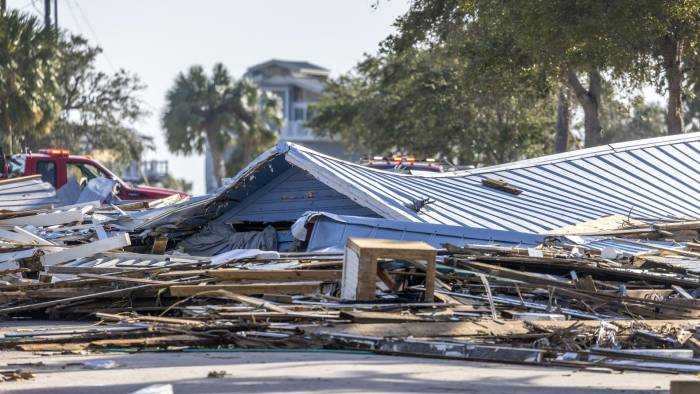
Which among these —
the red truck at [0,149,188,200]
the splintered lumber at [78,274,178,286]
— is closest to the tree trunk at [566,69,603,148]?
the red truck at [0,149,188,200]

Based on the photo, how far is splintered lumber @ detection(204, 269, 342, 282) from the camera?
1292cm

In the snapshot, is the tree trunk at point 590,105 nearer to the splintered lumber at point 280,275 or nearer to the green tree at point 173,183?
the splintered lumber at point 280,275

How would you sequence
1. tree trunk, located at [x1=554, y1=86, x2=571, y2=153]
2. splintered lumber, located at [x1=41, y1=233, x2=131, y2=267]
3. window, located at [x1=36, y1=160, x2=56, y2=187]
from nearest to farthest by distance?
splintered lumber, located at [x1=41, y1=233, x2=131, y2=267]
window, located at [x1=36, y1=160, x2=56, y2=187]
tree trunk, located at [x1=554, y1=86, x2=571, y2=153]

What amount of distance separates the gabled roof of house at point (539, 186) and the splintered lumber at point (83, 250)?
2.84 m

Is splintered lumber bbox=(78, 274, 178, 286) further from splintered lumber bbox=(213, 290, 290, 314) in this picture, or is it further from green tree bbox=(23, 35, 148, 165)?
green tree bbox=(23, 35, 148, 165)

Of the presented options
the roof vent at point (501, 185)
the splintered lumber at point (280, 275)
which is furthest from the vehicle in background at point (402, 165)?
the splintered lumber at point (280, 275)

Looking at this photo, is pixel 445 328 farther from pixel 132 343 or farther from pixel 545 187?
pixel 545 187

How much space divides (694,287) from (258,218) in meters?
6.81

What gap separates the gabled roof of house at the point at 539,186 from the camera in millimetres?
17156

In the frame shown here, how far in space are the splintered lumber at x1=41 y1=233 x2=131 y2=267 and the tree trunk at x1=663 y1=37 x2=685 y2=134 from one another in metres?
22.1

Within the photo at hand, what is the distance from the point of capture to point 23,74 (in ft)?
145

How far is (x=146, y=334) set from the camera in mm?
10734

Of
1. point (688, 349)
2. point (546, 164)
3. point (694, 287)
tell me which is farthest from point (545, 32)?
point (688, 349)

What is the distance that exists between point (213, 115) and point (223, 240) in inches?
1968
